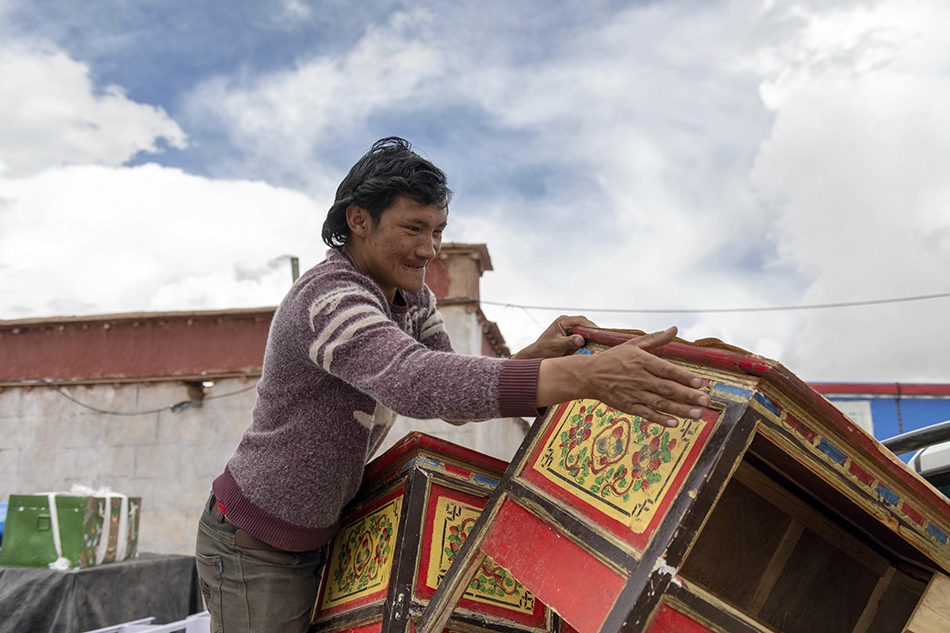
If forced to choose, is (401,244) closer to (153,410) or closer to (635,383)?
(635,383)

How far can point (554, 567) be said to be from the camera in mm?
1361

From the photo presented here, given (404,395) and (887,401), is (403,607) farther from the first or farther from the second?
(887,401)

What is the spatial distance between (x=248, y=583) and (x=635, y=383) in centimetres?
127

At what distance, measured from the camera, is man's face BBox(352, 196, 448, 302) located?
1.81 meters

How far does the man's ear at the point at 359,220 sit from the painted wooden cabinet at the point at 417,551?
1.86ft

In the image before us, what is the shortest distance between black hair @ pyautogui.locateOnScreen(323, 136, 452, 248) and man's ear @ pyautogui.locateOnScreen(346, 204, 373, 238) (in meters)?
0.01

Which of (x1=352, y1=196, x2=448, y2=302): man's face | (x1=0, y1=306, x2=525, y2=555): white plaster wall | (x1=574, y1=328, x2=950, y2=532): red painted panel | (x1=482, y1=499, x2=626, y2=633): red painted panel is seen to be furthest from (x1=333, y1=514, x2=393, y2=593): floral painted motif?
(x1=0, y1=306, x2=525, y2=555): white plaster wall

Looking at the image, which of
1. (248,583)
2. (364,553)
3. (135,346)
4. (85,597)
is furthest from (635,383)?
(135,346)

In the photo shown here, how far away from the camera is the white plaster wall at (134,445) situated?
343 inches

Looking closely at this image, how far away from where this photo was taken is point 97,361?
9.44m

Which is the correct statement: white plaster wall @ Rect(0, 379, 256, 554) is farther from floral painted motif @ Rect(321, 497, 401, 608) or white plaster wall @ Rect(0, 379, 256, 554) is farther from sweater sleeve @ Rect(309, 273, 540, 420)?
sweater sleeve @ Rect(309, 273, 540, 420)

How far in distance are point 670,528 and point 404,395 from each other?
542 millimetres

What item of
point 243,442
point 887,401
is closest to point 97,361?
point 243,442

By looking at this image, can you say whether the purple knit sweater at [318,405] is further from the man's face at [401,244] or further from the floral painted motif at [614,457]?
the floral painted motif at [614,457]
